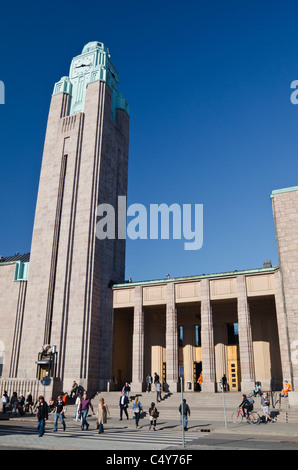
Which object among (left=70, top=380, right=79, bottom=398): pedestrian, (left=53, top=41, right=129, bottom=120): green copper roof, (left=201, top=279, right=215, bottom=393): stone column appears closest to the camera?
(left=70, top=380, right=79, bottom=398): pedestrian

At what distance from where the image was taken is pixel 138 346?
38.9m

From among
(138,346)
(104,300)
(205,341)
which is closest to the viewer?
(205,341)

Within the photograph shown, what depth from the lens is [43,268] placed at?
4131 centimetres

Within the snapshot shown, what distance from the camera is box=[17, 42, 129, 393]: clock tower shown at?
37844 mm

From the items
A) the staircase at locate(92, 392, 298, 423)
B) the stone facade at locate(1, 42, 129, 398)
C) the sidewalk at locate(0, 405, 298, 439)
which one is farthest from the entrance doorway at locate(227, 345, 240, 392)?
the sidewalk at locate(0, 405, 298, 439)

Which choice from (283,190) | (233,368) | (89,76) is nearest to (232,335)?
(233,368)

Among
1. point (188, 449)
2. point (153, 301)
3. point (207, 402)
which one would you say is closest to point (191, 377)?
point (153, 301)

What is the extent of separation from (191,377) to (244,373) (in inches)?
374

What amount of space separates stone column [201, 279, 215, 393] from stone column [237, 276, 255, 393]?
2649 mm

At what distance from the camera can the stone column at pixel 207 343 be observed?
34938 millimetres

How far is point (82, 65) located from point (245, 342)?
37019mm

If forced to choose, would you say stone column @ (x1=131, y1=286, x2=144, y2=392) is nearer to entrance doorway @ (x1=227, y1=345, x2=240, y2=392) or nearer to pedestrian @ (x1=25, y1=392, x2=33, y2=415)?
entrance doorway @ (x1=227, y1=345, x2=240, y2=392)

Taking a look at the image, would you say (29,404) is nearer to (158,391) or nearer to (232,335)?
(158,391)
